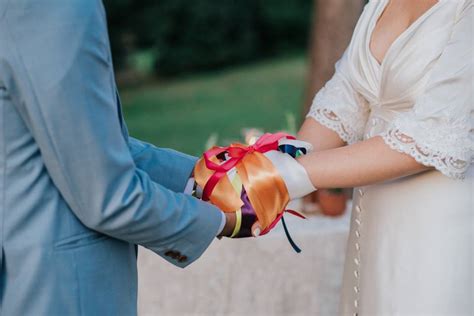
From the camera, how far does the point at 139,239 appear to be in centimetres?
194

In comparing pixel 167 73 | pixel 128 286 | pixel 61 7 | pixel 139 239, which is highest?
pixel 61 7

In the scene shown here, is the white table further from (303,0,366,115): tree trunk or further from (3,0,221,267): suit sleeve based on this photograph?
(3,0,221,267): suit sleeve

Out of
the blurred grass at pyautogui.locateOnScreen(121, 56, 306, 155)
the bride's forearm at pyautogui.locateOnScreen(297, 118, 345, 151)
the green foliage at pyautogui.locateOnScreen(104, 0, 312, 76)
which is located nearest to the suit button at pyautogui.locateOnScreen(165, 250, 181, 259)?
the bride's forearm at pyautogui.locateOnScreen(297, 118, 345, 151)

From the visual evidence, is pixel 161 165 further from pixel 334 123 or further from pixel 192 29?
pixel 192 29

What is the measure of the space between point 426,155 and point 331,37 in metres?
3.44

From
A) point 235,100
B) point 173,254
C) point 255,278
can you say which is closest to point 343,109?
point 173,254

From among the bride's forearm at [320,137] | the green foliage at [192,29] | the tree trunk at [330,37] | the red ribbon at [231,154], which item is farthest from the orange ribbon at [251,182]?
the green foliage at [192,29]

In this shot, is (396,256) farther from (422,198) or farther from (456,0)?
(456,0)

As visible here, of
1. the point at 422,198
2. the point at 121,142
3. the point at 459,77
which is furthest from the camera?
the point at 422,198

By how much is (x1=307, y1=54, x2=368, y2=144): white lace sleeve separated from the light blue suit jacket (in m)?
0.75

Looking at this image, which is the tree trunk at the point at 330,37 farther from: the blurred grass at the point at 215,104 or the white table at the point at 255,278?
the blurred grass at the point at 215,104

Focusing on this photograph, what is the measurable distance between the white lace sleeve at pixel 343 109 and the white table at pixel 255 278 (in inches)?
56.5

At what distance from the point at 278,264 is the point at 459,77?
2081 mm

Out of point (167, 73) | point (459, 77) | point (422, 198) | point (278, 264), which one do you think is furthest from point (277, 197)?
point (167, 73)
